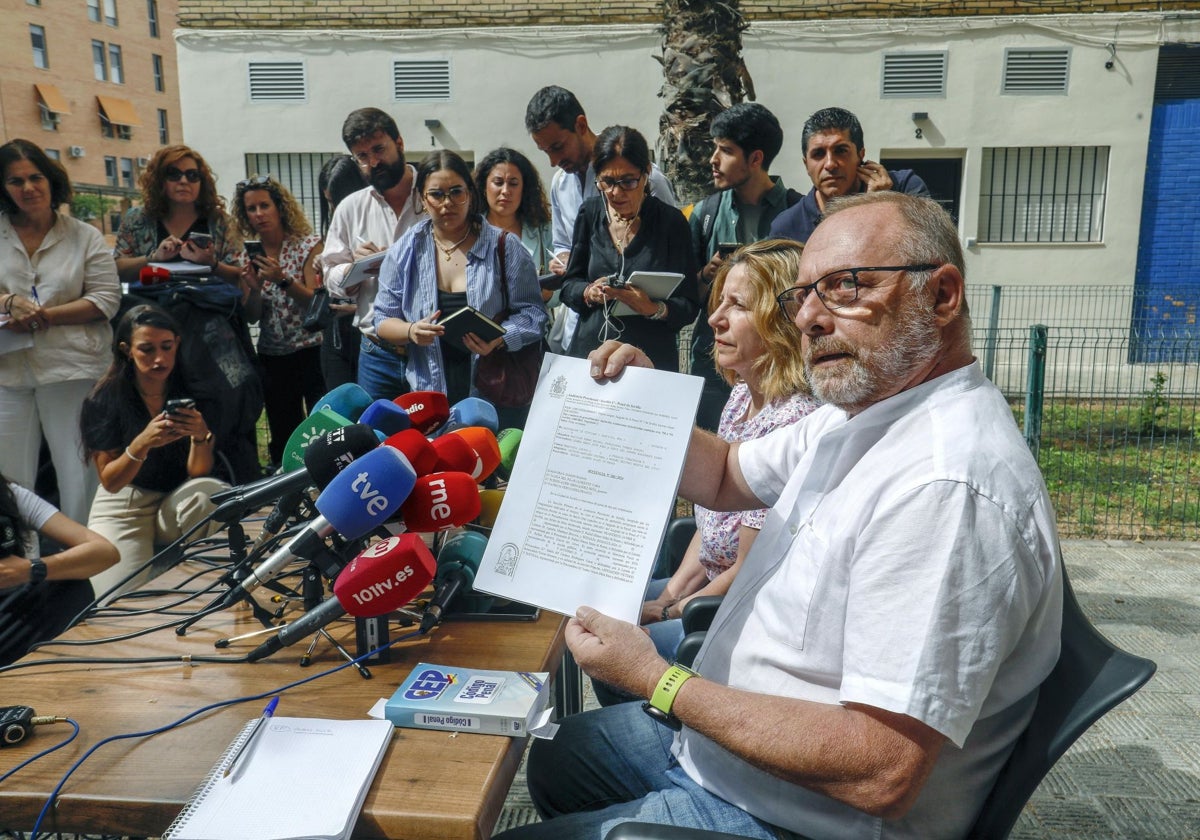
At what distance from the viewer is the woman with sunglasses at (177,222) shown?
16.6 feet

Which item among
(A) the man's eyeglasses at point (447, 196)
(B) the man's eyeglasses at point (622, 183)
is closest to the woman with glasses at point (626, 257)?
(B) the man's eyeglasses at point (622, 183)

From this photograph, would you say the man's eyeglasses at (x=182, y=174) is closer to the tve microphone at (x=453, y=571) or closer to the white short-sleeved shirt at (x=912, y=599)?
the tve microphone at (x=453, y=571)

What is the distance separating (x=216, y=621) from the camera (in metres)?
2.24

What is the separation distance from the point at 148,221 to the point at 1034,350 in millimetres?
5372

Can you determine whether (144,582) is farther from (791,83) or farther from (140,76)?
(140,76)

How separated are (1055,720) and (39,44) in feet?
159

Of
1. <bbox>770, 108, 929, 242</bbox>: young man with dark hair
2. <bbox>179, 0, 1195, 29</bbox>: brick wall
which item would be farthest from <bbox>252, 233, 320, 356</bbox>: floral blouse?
<bbox>179, 0, 1195, 29</bbox>: brick wall

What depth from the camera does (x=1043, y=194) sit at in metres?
A: 14.0

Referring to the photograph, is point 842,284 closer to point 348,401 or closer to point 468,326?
point 348,401

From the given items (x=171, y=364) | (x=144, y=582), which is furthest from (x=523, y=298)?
(x=144, y=582)

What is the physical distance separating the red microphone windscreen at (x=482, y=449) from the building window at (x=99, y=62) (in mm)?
49077

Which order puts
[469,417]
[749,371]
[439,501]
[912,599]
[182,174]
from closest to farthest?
[912,599]
[439,501]
[469,417]
[749,371]
[182,174]

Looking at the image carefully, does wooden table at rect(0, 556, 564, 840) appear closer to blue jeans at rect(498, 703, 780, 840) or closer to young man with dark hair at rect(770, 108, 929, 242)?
blue jeans at rect(498, 703, 780, 840)

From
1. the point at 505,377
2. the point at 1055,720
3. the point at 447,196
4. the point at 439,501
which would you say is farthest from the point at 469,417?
the point at 447,196
